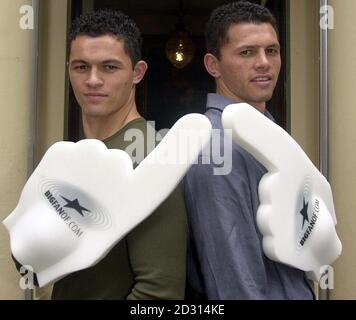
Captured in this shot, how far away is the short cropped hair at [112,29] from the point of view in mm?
1237

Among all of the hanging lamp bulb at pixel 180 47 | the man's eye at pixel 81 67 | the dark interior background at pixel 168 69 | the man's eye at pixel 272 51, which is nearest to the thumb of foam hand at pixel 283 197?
the man's eye at pixel 272 51

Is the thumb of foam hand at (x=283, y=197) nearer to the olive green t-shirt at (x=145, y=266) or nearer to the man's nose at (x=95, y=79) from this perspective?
the olive green t-shirt at (x=145, y=266)

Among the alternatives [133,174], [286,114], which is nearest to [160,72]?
[286,114]

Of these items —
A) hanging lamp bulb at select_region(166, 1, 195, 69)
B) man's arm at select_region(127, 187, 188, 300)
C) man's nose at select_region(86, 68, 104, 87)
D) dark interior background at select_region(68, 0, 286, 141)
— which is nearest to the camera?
man's arm at select_region(127, 187, 188, 300)

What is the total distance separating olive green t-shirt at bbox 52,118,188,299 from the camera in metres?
1.06

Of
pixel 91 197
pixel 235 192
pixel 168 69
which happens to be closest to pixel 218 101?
pixel 235 192

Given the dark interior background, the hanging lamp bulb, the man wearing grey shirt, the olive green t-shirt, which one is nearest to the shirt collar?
the man wearing grey shirt

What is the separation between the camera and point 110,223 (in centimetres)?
110

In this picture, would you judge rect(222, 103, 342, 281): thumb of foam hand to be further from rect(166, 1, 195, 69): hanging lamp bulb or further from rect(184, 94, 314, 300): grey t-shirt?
rect(166, 1, 195, 69): hanging lamp bulb

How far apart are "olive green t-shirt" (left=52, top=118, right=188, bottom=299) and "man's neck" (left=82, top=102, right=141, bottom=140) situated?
24cm

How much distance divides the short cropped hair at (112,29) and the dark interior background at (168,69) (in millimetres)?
387

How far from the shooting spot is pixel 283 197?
1.11 meters

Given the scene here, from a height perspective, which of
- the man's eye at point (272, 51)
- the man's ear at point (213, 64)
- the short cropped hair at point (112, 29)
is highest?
the short cropped hair at point (112, 29)

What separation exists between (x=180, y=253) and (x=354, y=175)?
79 cm
